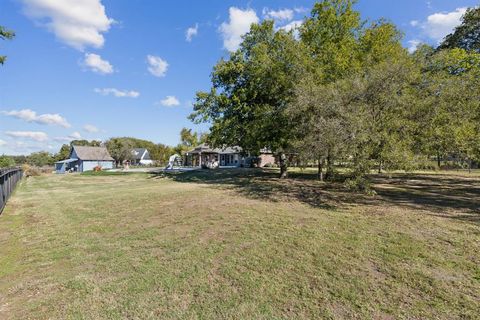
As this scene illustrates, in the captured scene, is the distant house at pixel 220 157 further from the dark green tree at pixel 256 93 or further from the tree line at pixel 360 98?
the tree line at pixel 360 98

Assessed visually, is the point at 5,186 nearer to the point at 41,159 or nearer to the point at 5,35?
the point at 5,35

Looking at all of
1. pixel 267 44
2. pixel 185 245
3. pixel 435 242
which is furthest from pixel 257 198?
pixel 267 44

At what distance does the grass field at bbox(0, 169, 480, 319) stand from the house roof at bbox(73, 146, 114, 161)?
1687 inches

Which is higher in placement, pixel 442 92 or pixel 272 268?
pixel 442 92

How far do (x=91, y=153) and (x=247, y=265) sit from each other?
5047 cm

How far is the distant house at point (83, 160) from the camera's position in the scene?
4556 cm

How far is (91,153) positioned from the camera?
47.4 meters

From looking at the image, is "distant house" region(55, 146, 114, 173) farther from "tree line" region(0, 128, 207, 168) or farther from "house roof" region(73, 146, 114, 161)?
"tree line" region(0, 128, 207, 168)

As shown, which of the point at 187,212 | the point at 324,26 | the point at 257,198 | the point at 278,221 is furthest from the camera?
the point at 324,26

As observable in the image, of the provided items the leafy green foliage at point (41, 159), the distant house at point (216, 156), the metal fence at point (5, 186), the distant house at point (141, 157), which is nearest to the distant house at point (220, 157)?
the distant house at point (216, 156)

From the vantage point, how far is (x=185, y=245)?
5465 mm

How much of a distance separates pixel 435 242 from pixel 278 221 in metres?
3.31

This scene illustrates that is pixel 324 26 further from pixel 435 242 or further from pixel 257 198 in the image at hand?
pixel 435 242

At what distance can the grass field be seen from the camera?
11.0 feet
